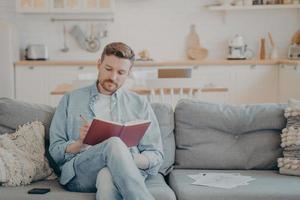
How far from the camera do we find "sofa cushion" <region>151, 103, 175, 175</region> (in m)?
2.90

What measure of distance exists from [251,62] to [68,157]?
161 inches

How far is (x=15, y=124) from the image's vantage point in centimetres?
280

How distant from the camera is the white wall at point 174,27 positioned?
22.2 feet

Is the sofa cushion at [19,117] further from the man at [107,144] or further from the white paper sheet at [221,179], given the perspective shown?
the white paper sheet at [221,179]

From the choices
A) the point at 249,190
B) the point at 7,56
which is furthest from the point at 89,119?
the point at 7,56

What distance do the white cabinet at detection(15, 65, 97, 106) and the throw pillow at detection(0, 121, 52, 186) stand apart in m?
3.63

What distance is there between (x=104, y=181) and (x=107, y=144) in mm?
175

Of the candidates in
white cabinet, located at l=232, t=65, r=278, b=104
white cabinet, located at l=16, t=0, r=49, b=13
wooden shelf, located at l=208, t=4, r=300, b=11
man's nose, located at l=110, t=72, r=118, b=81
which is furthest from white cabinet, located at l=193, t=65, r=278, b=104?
man's nose, located at l=110, t=72, r=118, b=81

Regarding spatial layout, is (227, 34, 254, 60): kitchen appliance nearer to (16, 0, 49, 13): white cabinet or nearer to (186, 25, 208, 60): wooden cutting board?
(186, 25, 208, 60): wooden cutting board

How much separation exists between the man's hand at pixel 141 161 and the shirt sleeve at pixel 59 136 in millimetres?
330

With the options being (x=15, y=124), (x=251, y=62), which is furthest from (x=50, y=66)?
(x=15, y=124)

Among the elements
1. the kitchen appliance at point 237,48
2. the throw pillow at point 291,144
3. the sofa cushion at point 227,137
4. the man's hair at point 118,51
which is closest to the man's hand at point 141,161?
the sofa cushion at point 227,137

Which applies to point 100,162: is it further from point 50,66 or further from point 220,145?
point 50,66

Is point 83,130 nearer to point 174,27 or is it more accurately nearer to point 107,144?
point 107,144
